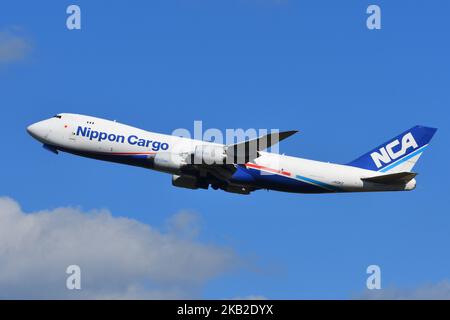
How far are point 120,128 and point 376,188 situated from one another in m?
21.5

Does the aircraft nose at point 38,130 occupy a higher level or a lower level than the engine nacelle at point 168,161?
higher

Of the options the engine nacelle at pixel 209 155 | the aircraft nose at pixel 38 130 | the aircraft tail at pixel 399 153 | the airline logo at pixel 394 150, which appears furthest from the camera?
the airline logo at pixel 394 150

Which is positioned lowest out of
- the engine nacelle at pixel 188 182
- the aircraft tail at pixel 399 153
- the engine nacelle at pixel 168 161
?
the engine nacelle at pixel 188 182

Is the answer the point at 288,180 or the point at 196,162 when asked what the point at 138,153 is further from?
the point at 288,180

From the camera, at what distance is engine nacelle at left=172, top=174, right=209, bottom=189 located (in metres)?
75.2

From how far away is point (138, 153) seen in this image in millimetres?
72750

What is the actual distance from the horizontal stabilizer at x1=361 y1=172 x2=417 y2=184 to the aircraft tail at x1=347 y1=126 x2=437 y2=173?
2.56 m

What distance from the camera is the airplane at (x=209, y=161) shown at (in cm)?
7206

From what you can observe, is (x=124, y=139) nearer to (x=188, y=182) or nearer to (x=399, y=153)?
(x=188, y=182)

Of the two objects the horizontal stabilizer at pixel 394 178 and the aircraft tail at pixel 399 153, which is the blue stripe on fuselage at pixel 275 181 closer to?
the horizontal stabilizer at pixel 394 178

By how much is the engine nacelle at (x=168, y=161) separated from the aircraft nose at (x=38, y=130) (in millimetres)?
10156

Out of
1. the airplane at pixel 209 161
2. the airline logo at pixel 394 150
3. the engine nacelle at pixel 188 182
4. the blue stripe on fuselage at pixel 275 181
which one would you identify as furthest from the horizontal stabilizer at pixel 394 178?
the engine nacelle at pixel 188 182

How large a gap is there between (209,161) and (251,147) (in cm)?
350
